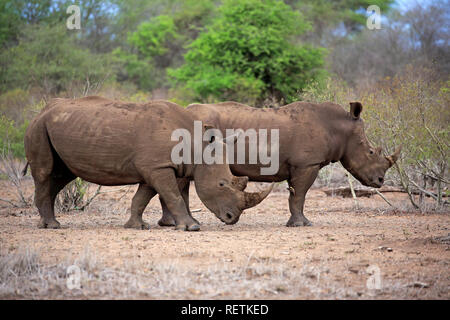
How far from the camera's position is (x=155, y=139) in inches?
336

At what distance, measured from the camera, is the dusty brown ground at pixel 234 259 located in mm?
5613

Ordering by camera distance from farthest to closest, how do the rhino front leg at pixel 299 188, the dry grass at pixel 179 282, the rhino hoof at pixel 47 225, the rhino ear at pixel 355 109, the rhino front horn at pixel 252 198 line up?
the rhino ear at pixel 355 109, the rhino front leg at pixel 299 188, the rhino hoof at pixel 47 225, the rhino front horn at pixel 252 198, the dry grass at pixel 179 282

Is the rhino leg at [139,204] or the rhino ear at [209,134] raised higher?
the rhino ear at [209,134]

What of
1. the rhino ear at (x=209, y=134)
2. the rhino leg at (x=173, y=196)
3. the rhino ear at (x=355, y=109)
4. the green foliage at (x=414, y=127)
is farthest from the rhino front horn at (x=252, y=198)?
the green foliage at (x=414, y=127)

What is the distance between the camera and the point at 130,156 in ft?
28.1

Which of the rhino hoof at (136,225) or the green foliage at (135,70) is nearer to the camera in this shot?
the rhino hoof at (136,225)

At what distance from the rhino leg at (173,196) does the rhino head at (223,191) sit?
12.0 inches

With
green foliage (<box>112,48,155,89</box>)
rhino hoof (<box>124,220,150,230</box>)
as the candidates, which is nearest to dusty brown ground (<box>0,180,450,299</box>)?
rhino hoof (<box>124,220,150,230</box>)

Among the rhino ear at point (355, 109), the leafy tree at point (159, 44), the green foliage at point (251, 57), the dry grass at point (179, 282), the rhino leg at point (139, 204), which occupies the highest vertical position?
the leafy tree at point (159, 44)

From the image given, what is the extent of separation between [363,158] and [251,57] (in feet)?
43.9

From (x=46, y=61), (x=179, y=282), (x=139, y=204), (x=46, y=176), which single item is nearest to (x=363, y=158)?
(x=139, y=204)

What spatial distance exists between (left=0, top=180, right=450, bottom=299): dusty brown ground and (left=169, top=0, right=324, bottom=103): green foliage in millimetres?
11848

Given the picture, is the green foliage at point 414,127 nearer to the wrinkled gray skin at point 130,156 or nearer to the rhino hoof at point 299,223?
the rhino hoof at point 299,223
